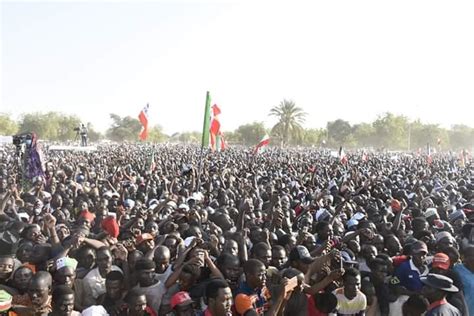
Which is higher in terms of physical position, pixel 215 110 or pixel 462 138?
pixel 462 138

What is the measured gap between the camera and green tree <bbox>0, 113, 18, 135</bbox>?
6388cm

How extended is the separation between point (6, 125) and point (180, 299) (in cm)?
6794

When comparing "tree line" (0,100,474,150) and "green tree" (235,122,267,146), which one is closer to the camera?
"tree line" (0,100,474,150)

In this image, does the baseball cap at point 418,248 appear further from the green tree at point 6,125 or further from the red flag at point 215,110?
the green tree at point 6,125

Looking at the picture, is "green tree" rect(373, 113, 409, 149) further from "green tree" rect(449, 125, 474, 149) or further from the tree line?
"green tree" rect(449, 125, 474, 149)

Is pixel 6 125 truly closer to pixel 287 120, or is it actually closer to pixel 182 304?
pixel 287 120

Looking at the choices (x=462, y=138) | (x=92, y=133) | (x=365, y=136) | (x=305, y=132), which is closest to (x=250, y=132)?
(x=305, y=132)

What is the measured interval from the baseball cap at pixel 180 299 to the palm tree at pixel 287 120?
58714 millimetres

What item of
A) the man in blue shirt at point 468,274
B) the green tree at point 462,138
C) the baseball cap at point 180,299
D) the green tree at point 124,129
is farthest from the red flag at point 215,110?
the green tree at point 462,138

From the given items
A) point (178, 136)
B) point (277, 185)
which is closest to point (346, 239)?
point (277, 185)

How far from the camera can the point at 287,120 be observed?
63.5 metres

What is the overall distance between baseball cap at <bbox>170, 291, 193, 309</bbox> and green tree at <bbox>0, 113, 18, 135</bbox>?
65.8 metres

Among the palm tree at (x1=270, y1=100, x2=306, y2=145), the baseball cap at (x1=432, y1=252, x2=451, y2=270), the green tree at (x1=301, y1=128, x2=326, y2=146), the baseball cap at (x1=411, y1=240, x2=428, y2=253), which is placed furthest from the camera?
the green tree at (x1=301, y1=128, x2=326, y2=146)

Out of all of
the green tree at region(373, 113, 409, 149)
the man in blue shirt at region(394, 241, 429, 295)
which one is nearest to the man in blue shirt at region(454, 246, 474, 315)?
the man in blue shirt at region(394, 241, 429, 295)
